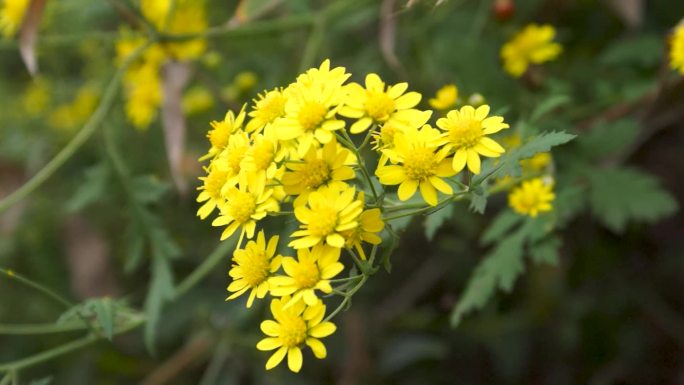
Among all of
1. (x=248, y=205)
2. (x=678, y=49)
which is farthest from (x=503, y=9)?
(x=248, y=205)

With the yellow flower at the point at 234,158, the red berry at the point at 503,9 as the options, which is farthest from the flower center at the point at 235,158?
the red berry at the point at 503,9

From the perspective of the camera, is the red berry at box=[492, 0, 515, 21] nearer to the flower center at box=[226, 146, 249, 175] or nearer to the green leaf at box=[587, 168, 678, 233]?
the green leaf at box=[587, 168, 678, 233]

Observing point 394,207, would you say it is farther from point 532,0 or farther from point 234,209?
point 532,0

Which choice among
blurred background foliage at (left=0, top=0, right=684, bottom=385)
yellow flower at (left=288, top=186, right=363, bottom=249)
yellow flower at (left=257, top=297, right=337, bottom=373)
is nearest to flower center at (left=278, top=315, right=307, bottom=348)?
yellow flower at (left=257, top=297, right=337, bottom=373)

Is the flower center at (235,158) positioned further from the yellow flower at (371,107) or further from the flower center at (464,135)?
the flower center at (464,135)

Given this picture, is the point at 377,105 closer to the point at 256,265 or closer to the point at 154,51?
the point at 256,265

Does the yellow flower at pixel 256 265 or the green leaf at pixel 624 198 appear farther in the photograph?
the green leaf at pixel 624 198
